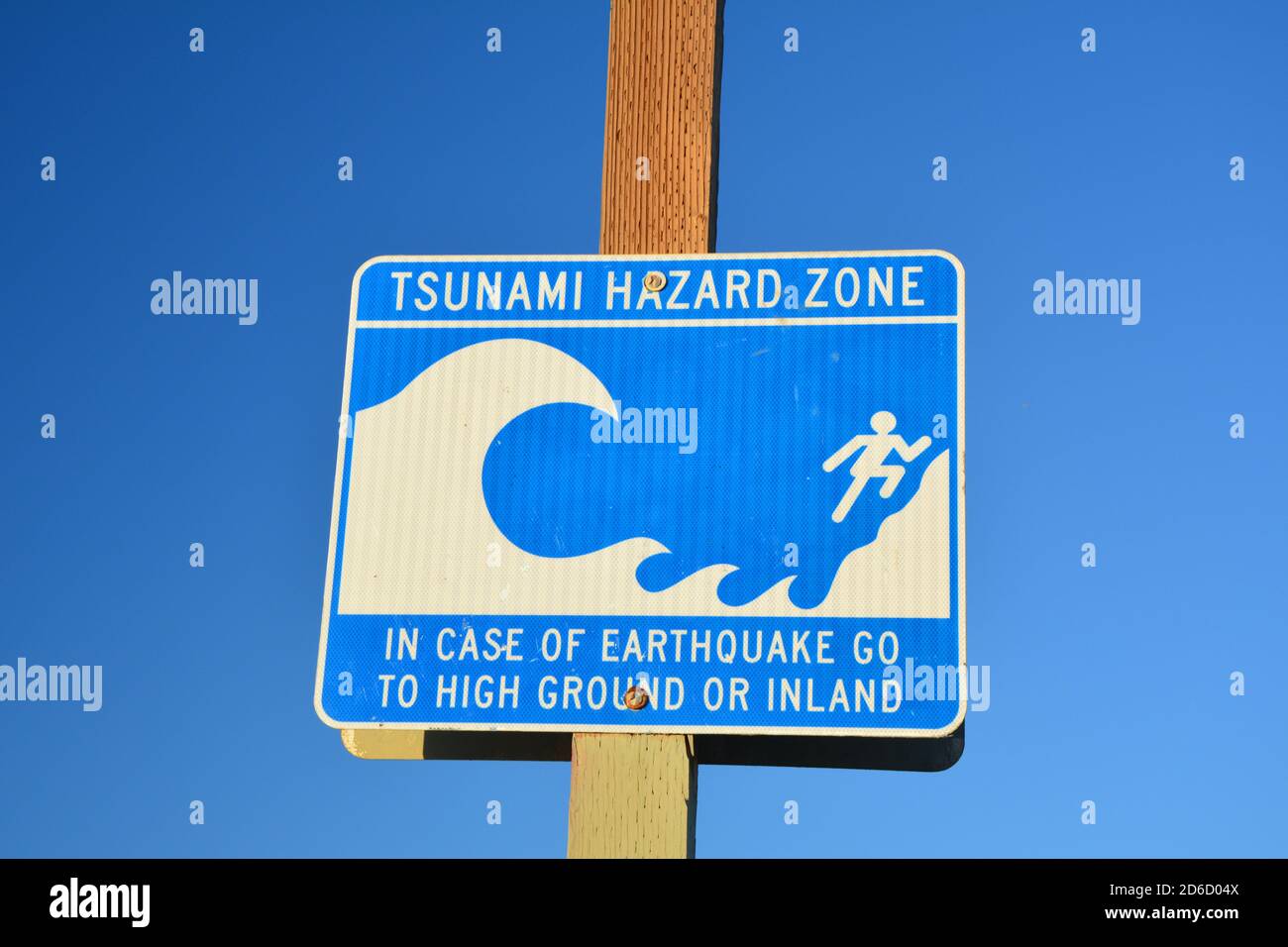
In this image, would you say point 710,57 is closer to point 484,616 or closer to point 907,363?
point 907,363

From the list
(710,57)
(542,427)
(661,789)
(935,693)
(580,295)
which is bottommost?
(661,789)

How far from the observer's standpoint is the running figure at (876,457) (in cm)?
374

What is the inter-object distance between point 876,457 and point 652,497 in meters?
0.60

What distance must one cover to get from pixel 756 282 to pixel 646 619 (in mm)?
991

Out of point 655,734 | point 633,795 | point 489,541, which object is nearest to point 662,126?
point 489,541

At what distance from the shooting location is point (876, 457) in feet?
12.4

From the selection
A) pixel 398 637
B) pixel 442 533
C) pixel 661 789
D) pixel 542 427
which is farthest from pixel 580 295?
pixel 661 789

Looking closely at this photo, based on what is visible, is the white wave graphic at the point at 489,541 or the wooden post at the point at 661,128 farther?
the wooden post at the point at 661,128

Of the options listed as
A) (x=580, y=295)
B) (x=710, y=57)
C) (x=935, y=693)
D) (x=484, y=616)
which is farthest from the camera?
(x=710, y=57)

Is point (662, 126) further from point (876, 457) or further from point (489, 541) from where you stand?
point (489, 541)

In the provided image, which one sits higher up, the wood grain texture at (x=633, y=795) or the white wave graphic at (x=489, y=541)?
the white wave graphic at (x=489, y=541)

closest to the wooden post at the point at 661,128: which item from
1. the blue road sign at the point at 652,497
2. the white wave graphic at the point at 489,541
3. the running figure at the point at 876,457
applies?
the blue road sign at the point at 652,497

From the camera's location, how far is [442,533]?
3885mm

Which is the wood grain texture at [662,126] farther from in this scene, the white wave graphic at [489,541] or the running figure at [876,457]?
the running figure at [876,457]
